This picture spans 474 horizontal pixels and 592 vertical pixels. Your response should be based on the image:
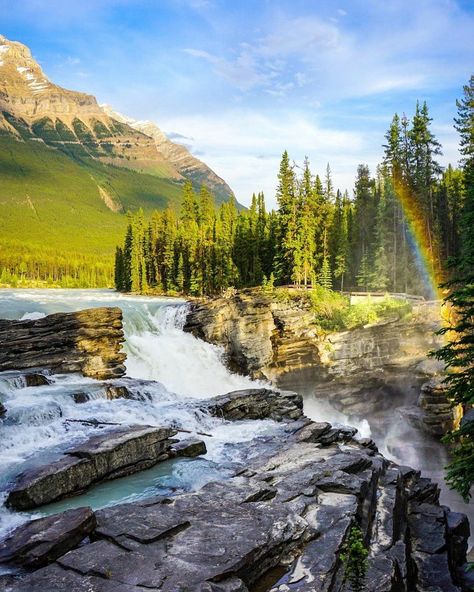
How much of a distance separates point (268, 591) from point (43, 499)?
7.66m

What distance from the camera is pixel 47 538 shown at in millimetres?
10852

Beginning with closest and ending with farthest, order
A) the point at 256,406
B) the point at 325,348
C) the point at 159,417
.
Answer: the point at 159,417, the point at 256,406, the point at 325,348

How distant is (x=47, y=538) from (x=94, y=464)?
18.3ft

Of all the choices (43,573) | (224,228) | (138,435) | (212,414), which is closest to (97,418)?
(138,435)

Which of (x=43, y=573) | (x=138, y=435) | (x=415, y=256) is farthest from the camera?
(x=415, y=256)

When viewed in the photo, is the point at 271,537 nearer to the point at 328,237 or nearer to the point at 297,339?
the point at 297,339

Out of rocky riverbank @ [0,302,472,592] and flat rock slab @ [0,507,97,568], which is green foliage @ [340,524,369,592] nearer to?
rocky riverbank @ [0,302,472,592]

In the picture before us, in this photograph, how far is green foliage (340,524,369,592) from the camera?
444 inches

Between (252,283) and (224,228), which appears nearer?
(252,283)

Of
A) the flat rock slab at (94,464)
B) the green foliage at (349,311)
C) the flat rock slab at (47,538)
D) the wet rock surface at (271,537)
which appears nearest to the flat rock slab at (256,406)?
the flat rock slab at (94,464)

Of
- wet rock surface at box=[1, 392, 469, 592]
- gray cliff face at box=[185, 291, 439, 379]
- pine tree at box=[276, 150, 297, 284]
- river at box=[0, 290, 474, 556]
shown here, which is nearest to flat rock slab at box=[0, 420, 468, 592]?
wet rock surface at box=[1, 392, 469, 592]

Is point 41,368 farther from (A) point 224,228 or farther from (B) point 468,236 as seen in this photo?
(A) point 224,228

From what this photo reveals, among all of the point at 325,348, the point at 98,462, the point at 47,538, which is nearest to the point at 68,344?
the point at 98,462

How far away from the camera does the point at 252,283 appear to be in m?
68.4
